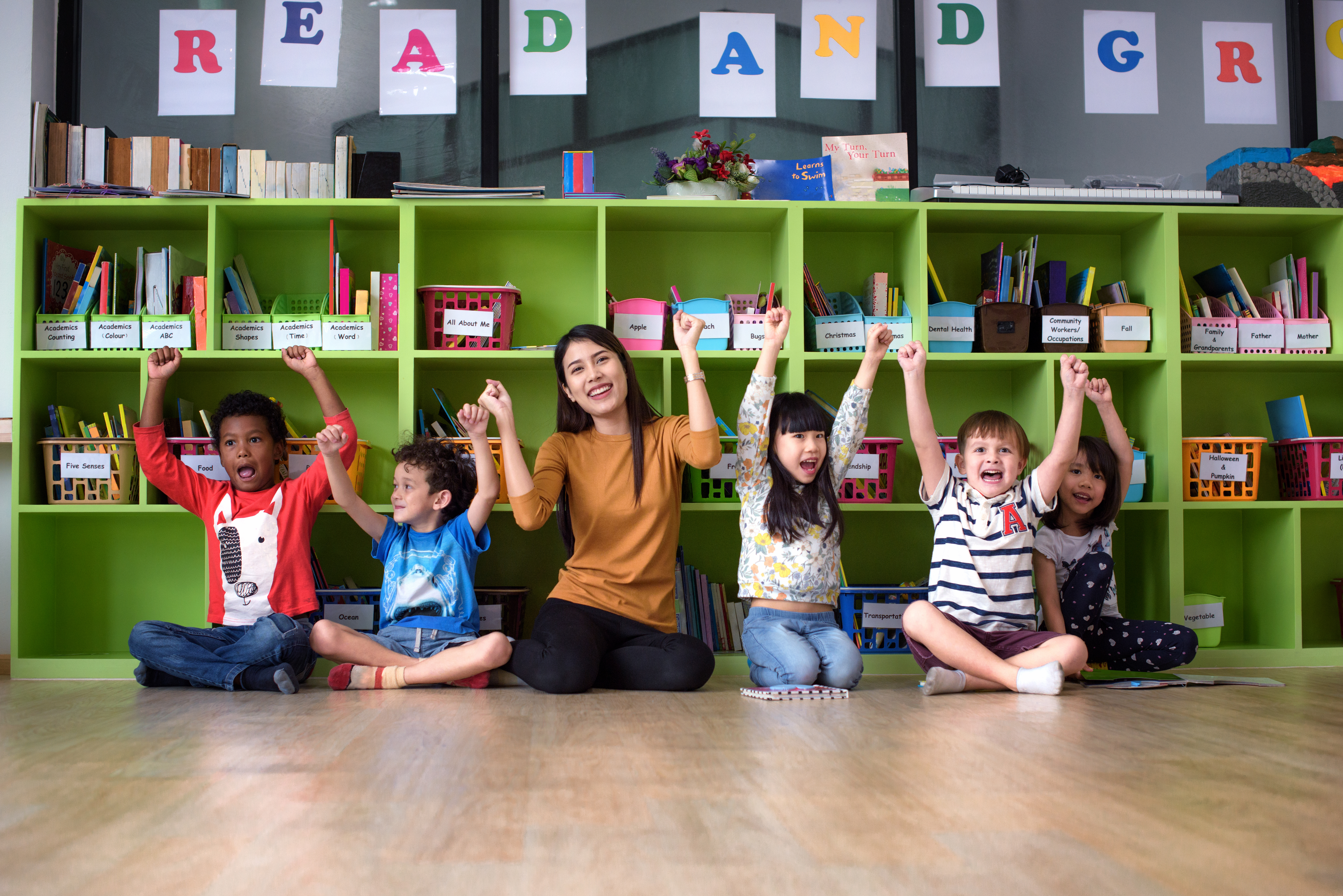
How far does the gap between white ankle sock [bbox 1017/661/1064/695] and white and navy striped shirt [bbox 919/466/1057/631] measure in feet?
0.75

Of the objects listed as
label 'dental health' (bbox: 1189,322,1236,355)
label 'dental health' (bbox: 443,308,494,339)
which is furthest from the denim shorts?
label 'dental health' (bbox: 1189,322,1236,355)

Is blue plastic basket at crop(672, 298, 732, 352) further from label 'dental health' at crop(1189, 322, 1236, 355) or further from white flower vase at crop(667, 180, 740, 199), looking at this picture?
label 'dental health' at crop(1189, 322, 1236, 355)

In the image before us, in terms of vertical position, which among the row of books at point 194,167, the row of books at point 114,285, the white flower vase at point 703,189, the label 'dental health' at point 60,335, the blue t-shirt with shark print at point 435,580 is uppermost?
the row of books at point 194,167

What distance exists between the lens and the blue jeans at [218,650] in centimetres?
238

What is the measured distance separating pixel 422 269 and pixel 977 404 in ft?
6.13

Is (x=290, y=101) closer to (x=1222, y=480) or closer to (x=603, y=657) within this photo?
(x=603, y=657)

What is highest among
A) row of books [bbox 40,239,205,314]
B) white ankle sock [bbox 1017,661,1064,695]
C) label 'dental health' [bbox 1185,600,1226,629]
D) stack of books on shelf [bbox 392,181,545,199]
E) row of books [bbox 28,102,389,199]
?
row of books [bbox 28,102,389,199]

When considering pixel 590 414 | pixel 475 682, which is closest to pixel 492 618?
pixel 475 682

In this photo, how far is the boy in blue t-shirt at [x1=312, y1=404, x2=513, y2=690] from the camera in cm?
235

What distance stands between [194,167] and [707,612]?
2.02 meters

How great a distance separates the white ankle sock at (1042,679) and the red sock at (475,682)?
1.27 m

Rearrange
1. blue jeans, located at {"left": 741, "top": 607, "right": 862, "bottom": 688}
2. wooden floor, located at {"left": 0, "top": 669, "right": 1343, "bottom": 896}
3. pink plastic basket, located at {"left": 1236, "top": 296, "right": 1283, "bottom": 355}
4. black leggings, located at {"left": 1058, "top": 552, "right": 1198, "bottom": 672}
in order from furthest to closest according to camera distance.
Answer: pink plastic basket, located at {"left": 1236, "top": 296, "right": 1283, "bottom": 355}, black leggings, located at {"left": 1058, "top": 552, "right": 1198, "bottom": 672}, blue jeans, located at {"left": 741, "top": 607, "right": 862, "bottom": 688}, wooden floor, located at {"left": 0, "top": 669, "right": 1343, "bottom": 896}

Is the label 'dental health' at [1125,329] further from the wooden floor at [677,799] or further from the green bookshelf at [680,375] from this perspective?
the wooden floor at [677,799]

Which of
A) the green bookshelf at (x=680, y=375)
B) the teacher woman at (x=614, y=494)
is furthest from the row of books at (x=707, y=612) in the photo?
the teacher woman at (x=614, y=494)
